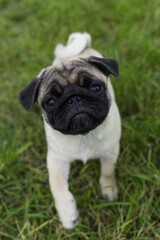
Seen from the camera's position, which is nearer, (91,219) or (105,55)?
(91,219)

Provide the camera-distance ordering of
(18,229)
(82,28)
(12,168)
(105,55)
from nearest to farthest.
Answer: (18,229), (12,168), (105,55), (82,28)

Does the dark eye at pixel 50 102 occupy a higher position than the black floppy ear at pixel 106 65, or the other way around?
the dark eye at pixel 50 102

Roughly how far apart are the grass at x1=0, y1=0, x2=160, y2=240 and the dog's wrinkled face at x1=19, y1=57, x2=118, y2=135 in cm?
104

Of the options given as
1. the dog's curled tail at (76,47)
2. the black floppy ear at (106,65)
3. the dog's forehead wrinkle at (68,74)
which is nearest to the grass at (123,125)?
the dog's curled tail at (76,47)

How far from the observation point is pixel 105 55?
477 cm

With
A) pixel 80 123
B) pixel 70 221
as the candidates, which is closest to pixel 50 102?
pixel 80 123

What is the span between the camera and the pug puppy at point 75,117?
8.55ft

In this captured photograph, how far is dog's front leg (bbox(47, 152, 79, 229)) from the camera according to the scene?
126 inches

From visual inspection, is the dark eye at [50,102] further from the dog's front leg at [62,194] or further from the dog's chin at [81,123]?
the dog's front leg at [62,194]

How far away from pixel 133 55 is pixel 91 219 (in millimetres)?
2943

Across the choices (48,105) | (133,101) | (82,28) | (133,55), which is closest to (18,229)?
(48,105)

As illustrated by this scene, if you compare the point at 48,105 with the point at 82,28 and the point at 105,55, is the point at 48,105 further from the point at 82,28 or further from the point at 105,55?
the point at 82,28

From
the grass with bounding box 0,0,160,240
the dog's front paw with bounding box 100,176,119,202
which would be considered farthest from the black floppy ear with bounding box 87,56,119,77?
the dog's front paw with bounding box 100,176,119,202

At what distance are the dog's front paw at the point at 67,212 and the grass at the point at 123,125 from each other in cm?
11
